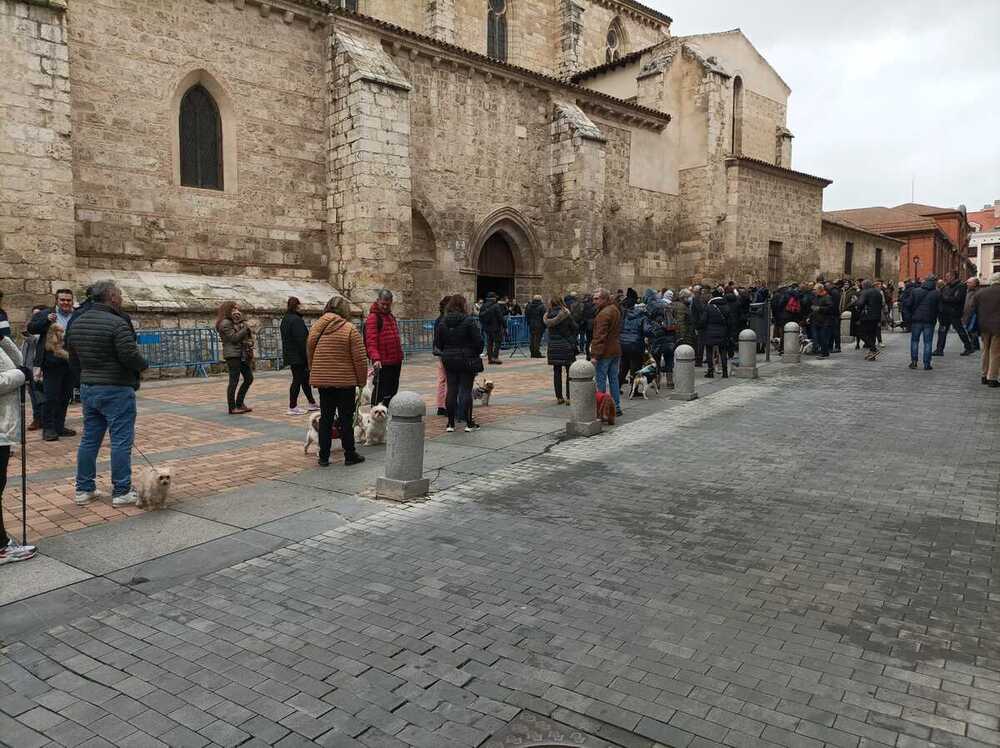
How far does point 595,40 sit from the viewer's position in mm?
30969

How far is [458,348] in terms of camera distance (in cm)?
875

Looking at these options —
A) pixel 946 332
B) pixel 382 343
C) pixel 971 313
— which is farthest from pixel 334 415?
pixel 946 332

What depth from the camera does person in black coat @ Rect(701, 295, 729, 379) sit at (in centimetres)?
1337

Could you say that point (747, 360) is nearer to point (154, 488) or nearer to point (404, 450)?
point (404, 450)

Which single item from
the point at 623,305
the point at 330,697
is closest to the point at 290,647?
the point at 330,697

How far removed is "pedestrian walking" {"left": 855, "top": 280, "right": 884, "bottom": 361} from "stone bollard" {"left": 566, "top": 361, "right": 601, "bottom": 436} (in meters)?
10.7

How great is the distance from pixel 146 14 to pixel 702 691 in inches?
693

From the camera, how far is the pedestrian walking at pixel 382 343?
28.2ft

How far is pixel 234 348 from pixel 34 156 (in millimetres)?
6723

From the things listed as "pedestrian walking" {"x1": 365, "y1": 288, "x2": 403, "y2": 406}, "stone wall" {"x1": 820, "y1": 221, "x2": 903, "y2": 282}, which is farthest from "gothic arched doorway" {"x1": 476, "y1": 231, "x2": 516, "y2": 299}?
"stone wall" {"x1": 820, "y1": 221, "x2": 903, "y2": 282}

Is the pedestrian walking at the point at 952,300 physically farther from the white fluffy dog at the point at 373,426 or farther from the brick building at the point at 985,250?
the brick building at the point at 985,250

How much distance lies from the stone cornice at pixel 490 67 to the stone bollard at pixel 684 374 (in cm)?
1311

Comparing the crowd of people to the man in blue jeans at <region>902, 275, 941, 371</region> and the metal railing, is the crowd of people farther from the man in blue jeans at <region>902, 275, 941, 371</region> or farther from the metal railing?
the metal railing

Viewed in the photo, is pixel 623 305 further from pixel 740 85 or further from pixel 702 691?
pixel 740 85
